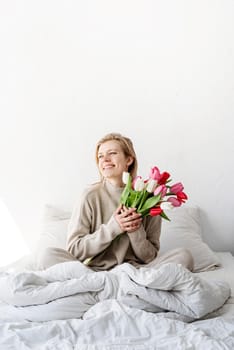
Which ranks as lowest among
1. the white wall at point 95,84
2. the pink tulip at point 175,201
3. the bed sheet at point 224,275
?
the bed sheet at point 224,275

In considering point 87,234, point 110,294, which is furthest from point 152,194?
point 110,294

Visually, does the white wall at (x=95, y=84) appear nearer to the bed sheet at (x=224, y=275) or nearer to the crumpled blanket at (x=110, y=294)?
the bed sheet at (x=224, y=275)

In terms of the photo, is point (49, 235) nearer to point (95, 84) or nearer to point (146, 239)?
point (146, 239)

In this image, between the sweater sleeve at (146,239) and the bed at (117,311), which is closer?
the bed at (117,311)

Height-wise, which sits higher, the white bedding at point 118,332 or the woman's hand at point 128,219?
the woman's hand at point 128,219

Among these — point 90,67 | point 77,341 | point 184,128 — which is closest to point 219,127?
point 184,128

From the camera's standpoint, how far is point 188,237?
2.67 meters

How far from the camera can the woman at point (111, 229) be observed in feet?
6.80

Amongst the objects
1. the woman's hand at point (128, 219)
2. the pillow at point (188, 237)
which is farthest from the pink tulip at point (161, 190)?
the pillow at point (188, 237)

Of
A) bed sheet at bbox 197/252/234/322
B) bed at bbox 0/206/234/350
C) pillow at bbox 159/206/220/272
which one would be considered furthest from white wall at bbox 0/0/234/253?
bed at bbox 0/206/234/350

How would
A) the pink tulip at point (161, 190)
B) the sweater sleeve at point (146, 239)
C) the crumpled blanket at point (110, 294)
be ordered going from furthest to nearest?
the sweater sleeve at point (146, 239) → the pink tulip at point (161, 190) → the crumpled blanket at point (110, 294)

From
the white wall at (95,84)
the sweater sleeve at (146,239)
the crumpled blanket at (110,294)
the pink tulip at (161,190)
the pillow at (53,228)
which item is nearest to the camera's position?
the crumpled blanket at (110,294)

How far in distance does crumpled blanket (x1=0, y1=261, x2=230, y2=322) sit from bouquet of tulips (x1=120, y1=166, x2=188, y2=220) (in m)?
0.38

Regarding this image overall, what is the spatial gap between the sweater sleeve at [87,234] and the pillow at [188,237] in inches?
20.5
